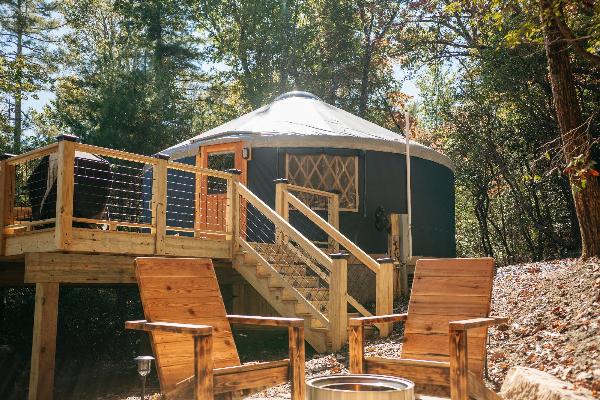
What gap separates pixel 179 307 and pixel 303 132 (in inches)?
239

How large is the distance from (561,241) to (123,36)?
13.6 meters

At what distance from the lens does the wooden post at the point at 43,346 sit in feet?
16.8

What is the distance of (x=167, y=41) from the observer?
17.6m

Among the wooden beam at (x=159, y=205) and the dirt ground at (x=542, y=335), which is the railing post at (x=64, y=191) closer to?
the wooden beam at (x=159, y=205)

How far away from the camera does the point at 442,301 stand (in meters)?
3.46

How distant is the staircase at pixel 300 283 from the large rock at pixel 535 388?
2.37 metres

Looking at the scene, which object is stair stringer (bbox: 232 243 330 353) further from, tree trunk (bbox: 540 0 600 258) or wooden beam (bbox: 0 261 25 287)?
tree trunk (bbox: 540 0 600 258)

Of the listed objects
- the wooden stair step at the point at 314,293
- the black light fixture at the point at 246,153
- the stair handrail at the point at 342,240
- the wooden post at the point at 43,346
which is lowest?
the wooden post at the point at 43,346

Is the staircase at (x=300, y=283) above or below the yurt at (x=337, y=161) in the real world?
below

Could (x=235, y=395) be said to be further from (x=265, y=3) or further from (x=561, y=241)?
(x=265, y=3)

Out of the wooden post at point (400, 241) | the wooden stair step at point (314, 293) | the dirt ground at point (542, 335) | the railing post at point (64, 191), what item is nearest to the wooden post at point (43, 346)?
the railing post at point (64, 191)

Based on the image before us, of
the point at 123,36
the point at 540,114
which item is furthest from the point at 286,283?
the point at 123,36

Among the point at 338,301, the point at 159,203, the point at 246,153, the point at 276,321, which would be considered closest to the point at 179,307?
the point at 276,321

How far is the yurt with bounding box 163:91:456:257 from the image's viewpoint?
9.04 m
